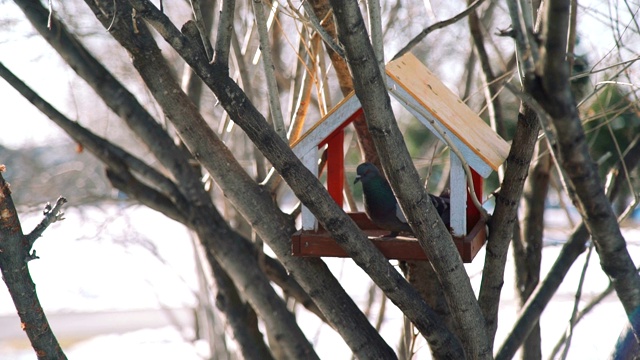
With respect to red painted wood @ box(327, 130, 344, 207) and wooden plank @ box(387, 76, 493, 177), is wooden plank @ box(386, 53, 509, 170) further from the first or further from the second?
red painted wood @ box(327, 130, 344, 207)

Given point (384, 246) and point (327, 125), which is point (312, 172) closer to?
point (327, 125)

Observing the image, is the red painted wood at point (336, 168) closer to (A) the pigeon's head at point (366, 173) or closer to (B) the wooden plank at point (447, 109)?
(A) the pigeon's head at point (366, 173)

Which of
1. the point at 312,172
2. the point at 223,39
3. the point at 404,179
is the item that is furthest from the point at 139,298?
the point at 404,179

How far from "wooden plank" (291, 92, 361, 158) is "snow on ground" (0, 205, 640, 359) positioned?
3646 millimetres

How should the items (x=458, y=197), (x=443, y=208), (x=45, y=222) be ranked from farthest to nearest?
(x=443, y=208) < (x=458, y=197) < (x=45, y=222)

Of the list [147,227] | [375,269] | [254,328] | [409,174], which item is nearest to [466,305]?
[375,269]

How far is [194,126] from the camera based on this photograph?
2229 millimetres

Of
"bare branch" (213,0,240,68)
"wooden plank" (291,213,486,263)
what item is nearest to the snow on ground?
"wooden plank" (291,213,486,263)

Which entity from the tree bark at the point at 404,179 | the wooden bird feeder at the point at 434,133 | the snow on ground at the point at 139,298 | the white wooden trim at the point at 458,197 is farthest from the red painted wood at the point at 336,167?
the snow on ground at the point at 139,298

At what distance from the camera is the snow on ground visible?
22.4 feet

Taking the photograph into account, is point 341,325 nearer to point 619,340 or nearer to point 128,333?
point 619,340

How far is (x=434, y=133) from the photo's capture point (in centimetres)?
224

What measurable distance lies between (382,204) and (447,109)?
1.42 ft

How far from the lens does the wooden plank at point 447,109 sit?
225cm
